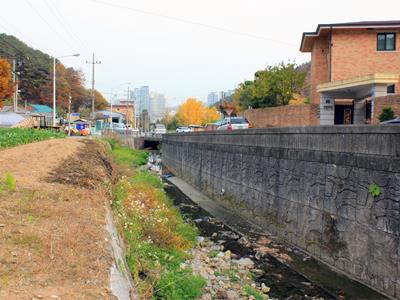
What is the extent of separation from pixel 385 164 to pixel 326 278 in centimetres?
323

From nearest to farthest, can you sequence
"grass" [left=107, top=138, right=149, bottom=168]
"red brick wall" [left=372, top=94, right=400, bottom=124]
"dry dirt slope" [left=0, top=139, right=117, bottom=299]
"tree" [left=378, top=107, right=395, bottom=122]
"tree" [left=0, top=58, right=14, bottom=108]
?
"dry dirt slope" [left=0, top=139, right=117, bottom=299], "tree" [left=378, top=107, right=395, bottom=122], "red brick wall" [left=372, top=94, right=400, bottom=124], "grass" [left=107, top=138, right=149, bottom=168], "tree" [left=0, top=58, right=14, bottom=108]

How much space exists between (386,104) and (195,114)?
8338 centimetres

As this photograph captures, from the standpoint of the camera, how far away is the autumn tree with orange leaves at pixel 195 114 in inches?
4087

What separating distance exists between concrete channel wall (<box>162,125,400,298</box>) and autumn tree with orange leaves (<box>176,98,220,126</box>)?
278 feet

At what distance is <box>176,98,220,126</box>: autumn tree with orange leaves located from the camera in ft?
341

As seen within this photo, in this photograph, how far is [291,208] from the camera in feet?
43.4

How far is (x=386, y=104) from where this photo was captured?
858 inches

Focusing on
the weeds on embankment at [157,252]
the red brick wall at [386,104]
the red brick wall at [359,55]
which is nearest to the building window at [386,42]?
the red brick wall at [359,55]

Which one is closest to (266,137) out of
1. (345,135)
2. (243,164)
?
(243,164)

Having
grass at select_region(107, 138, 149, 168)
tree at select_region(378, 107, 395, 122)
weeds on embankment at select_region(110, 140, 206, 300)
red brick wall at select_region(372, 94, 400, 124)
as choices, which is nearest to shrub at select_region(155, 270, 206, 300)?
weeds on embankment at select_region(110, 140, 206, 300)

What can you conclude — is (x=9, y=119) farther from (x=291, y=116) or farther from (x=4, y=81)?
(x=291, y=116)

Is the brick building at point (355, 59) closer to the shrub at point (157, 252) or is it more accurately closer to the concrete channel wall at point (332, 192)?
the concrete channel wall at point (332, 192)

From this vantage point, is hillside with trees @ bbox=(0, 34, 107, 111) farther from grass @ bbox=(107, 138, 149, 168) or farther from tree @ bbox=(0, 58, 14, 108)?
grass @ bbox=(107, 138, 149, 168)

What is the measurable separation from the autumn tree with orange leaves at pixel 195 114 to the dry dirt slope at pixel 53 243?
93.7 metres
